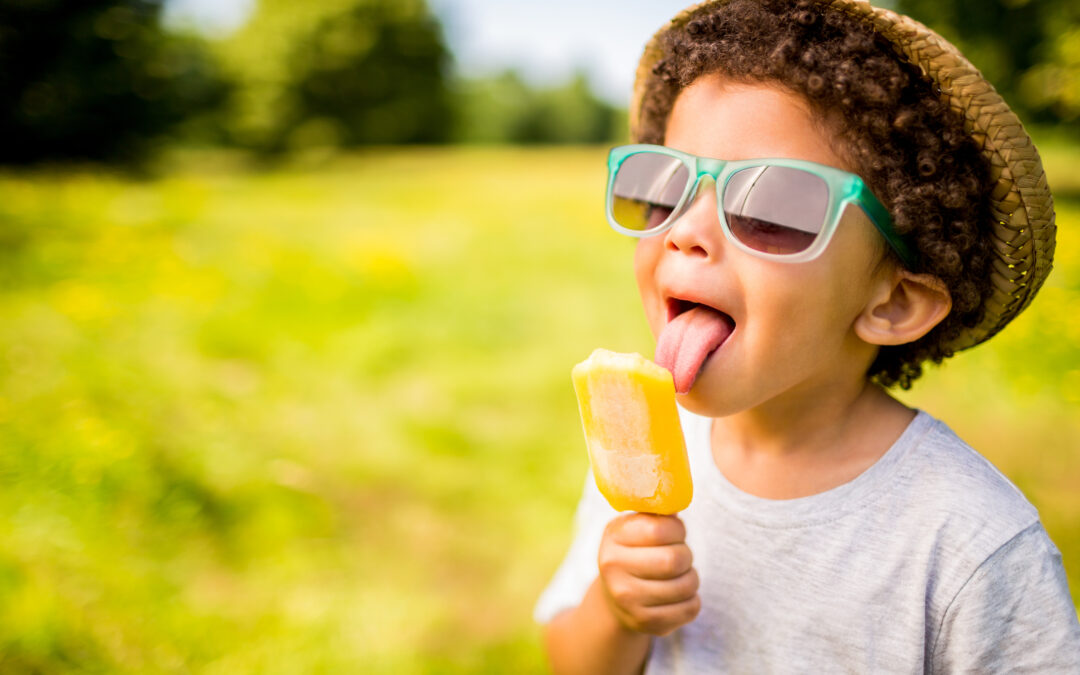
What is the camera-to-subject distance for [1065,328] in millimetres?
4906

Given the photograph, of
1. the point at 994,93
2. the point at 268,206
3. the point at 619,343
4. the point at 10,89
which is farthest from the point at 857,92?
the point at 10,89

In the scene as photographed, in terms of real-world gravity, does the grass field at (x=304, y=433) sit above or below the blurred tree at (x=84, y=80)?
below

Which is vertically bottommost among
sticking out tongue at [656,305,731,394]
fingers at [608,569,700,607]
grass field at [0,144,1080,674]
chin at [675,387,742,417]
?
grass field at [0,144,1080,674]

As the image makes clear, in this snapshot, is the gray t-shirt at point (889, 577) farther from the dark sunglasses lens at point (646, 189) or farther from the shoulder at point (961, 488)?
the dark sunglasses lens at point (646, 189)

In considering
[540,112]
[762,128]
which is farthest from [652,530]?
[540,112]

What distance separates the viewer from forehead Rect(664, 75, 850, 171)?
4.14 ft

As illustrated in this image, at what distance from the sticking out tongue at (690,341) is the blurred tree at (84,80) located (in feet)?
43.7

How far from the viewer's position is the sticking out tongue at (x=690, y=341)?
4.11 feet

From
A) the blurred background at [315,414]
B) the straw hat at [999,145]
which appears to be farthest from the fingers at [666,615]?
the blurred background at [315,414]

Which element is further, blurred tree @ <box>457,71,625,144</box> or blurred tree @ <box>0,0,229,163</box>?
blurred tree @ <box>457,71,625,144</box>

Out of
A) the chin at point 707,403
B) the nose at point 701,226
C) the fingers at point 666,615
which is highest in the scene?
the nose at point 701,226

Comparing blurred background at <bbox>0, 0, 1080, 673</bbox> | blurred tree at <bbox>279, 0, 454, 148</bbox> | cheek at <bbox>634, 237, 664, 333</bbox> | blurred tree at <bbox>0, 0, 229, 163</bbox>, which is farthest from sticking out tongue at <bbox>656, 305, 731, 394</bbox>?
blurred tree at <bbox>279, 0, 454, 148</bbox>

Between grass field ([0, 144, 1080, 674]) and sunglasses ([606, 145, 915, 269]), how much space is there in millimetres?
2023

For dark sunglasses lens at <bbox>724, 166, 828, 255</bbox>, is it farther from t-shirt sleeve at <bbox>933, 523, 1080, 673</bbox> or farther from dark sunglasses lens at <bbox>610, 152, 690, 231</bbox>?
t-shirt sleeve at <bbox>933, 523, 1080, 673</bbox>
